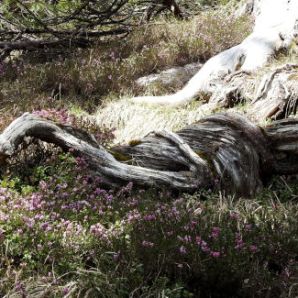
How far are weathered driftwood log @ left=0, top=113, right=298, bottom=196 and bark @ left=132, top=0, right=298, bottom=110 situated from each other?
6.97 feet

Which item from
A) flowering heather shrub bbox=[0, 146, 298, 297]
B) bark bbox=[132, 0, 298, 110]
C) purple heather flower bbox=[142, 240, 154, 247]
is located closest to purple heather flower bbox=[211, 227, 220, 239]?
flowering heather shrub bbox=[0, 146, 298, 297]

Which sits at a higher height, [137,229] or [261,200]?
[137,229]

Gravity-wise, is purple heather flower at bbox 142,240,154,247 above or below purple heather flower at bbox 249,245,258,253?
above

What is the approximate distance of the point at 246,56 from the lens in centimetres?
892

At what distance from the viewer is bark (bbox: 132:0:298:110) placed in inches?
320

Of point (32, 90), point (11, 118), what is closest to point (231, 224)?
point (11, 118)

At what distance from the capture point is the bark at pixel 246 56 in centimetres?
814

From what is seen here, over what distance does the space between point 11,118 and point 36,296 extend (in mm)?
3797

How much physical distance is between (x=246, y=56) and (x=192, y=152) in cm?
428

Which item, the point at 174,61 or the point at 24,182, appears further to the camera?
the point at 174,61

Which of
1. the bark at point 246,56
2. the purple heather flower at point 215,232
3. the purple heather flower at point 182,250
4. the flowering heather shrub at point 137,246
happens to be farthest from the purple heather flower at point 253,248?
the bark at point 246,56

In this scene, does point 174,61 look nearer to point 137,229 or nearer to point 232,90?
point 232,90

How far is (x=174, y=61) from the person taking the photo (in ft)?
32.4

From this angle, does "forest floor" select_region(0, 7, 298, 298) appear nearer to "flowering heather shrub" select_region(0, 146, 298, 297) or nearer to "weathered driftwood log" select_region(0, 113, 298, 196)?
"flowering heather shrub" select_region(0, 146, 298, 297)
